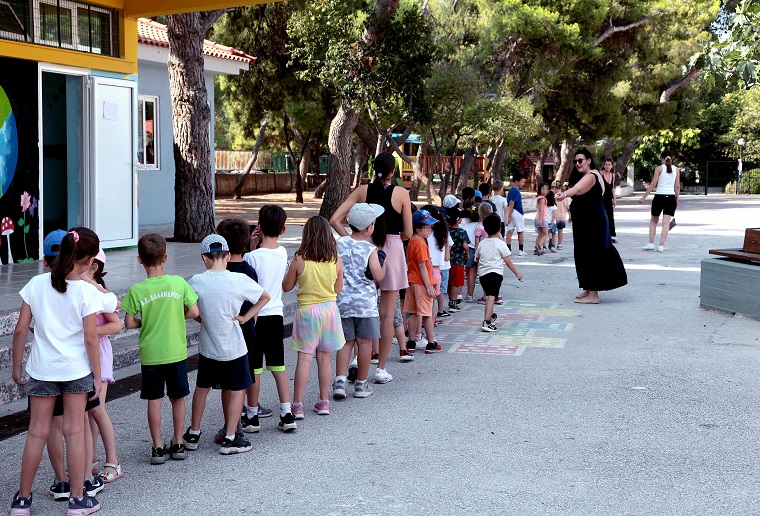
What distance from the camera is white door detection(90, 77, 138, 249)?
13141 millimetres

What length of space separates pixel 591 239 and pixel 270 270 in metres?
6.30

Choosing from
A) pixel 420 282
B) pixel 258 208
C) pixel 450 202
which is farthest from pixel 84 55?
pixel 258 208

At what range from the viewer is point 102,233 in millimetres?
13328

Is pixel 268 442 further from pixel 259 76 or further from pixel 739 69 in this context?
pixel 259 76

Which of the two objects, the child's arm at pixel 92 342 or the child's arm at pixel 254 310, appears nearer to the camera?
the child's arm at pixel 92 342

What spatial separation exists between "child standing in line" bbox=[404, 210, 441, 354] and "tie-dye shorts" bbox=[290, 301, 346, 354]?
198cm

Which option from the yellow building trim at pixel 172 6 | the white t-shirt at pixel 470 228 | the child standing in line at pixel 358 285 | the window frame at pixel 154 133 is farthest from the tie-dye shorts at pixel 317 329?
the window frame at pixel 154 133

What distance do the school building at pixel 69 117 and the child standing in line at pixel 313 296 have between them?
265 inches

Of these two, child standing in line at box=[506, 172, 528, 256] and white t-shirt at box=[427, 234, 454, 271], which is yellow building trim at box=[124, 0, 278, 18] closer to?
white t-shirt at box=[427, 234, 454, 271]

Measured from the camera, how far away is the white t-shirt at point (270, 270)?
234 inches

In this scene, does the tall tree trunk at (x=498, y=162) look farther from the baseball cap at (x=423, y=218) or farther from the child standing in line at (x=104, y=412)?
the child standing in line at (x=104, y=412)

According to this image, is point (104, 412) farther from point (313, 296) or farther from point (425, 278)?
point (425, 278)

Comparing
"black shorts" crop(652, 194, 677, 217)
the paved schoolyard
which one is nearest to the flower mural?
the paved schoolyard

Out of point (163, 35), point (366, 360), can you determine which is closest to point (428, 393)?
point (366, 360)
